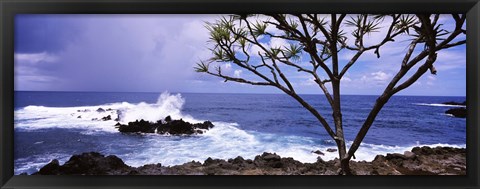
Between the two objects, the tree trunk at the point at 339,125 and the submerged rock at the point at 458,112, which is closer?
the submerged rock at the point at 458,112

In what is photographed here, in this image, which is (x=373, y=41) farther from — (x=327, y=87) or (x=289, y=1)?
(x=289, y=1)

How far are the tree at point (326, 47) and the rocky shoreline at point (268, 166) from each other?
0.63 feet

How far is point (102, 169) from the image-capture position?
166cm

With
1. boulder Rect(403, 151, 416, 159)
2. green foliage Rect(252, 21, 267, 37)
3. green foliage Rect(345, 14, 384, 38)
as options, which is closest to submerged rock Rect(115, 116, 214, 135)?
green foliage Rect(252, 21, 267, 37)

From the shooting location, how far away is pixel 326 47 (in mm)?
1737

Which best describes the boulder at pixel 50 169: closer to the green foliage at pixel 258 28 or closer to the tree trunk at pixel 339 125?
the green foliage at pixel 258 28

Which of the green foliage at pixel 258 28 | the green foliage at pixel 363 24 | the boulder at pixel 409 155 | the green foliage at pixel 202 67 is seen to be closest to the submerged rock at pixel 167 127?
the green foliage at pixel 202 67

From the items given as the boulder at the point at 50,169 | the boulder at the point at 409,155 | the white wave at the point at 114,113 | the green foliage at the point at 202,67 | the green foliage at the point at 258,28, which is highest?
the green foliage at the point at 258,28

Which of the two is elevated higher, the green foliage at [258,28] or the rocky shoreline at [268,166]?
the green foliage at [258,28]

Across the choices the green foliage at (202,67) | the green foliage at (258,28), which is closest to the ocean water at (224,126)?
the green foliage at (202,67)

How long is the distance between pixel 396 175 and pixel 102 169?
54.3 inches

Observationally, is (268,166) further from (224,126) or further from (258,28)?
(258,28)

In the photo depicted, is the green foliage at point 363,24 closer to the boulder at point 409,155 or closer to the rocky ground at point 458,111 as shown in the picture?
the rocky ground at point 458,111

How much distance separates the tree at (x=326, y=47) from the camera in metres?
1.61
